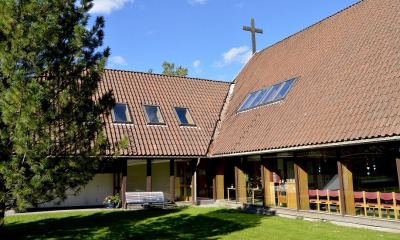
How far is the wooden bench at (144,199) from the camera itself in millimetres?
15242

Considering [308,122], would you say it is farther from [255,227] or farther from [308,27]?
[308,27]

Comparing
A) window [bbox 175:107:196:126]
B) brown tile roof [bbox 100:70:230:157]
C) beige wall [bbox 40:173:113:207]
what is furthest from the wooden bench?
window [bbox 175:107:196:126]

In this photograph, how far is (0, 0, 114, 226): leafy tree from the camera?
6570 mm

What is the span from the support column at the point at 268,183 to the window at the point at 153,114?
5.51 meters

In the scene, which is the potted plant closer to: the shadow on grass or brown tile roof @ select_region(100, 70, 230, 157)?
the shadow on grass

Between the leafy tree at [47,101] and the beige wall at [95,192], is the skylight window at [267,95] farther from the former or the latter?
the leafy tree at [47,101]

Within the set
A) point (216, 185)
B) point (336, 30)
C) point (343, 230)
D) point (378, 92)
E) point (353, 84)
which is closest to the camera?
point (343, 230)

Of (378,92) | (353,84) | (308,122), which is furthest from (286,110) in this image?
(378,92)

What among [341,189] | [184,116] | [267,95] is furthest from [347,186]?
[184,116]

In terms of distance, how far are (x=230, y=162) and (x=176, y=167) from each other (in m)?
2.85

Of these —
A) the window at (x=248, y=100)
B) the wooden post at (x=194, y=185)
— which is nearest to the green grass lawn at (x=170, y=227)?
the wooden post at (x=194, y=185)

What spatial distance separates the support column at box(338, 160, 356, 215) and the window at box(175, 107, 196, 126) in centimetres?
843

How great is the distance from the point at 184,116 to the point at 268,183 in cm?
605

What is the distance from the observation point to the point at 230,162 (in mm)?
17609
